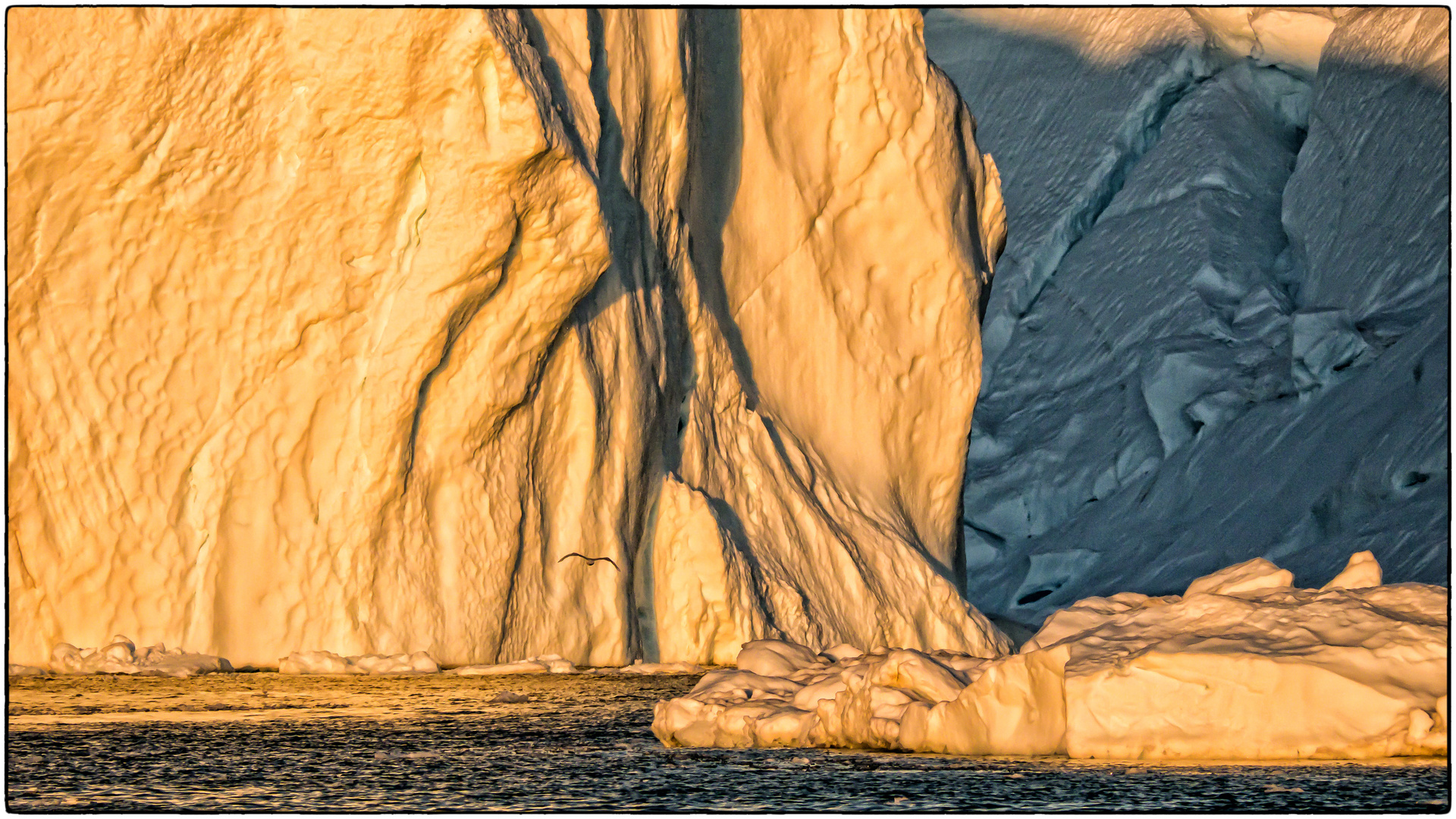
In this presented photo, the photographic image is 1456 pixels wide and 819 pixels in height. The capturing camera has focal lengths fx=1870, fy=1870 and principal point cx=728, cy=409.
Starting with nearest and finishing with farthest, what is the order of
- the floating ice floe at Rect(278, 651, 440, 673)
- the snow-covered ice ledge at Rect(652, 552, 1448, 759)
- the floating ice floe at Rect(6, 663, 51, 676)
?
1. the snow-covered ice ledge at Rect(652, 552, 1448, 759)
2. the floating ice floe at Rect(6, 663, 51, 676)
3. the floating ice floe at Rect(278, 651, 440, 673)

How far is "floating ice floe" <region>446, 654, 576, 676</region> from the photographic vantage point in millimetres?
10922

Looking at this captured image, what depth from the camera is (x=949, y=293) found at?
16000 millimetres

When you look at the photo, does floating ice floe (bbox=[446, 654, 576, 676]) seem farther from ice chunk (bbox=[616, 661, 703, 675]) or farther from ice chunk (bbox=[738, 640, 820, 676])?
ice chunk (bbox=[738, 640, 820, 676])

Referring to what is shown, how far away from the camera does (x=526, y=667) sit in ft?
37.1

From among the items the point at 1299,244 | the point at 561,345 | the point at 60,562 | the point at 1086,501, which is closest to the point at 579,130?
the point at 561,345

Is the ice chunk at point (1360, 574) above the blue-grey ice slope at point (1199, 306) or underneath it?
underneath

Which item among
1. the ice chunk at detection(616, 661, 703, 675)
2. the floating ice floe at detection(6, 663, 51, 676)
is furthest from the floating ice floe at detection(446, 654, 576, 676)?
the floating ice floe at detection(6, 663, 51, 676)

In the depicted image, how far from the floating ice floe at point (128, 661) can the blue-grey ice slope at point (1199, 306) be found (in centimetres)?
1405

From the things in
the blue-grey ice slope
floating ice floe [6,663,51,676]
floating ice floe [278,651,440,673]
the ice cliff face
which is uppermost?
the blue-grey ice slope

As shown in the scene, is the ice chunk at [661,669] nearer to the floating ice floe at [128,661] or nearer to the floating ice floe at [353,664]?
the floating ice floe at [353,664]

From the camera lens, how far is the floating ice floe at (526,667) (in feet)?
35.8

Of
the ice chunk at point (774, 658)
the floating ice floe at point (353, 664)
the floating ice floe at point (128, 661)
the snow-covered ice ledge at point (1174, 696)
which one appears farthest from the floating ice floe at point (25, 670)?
the snow-covered ice ledge at point (1174, 696)

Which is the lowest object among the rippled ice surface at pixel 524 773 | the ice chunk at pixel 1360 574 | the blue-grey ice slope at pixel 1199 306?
the rippled ice surface at pixel 524 773

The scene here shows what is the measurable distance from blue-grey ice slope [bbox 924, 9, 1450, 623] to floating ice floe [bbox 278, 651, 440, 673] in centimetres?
1295
